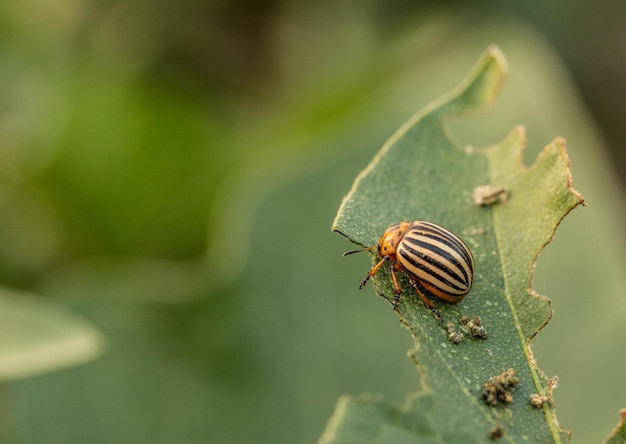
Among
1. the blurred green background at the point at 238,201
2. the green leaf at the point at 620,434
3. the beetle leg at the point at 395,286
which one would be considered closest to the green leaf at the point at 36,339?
the blurred green background at the point at 238,201

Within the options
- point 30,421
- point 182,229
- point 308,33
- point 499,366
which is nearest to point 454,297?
point 499,366

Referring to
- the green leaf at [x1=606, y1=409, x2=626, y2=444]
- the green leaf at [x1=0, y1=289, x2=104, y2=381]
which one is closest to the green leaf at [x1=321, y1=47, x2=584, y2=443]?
the green leaf at [x1=606, y1=409, x2=626, y2=444]

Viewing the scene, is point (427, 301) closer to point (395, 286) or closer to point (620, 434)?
point (395, 286)

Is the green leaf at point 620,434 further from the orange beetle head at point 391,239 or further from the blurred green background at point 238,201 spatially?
the orange beetle head at point 391,239

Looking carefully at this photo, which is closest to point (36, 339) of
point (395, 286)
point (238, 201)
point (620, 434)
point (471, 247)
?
point (238, 201)

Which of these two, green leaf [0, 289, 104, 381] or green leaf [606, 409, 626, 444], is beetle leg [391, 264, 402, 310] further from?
green leaf [0, 289, 104, 381]

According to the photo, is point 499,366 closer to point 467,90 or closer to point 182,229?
point 467,90
